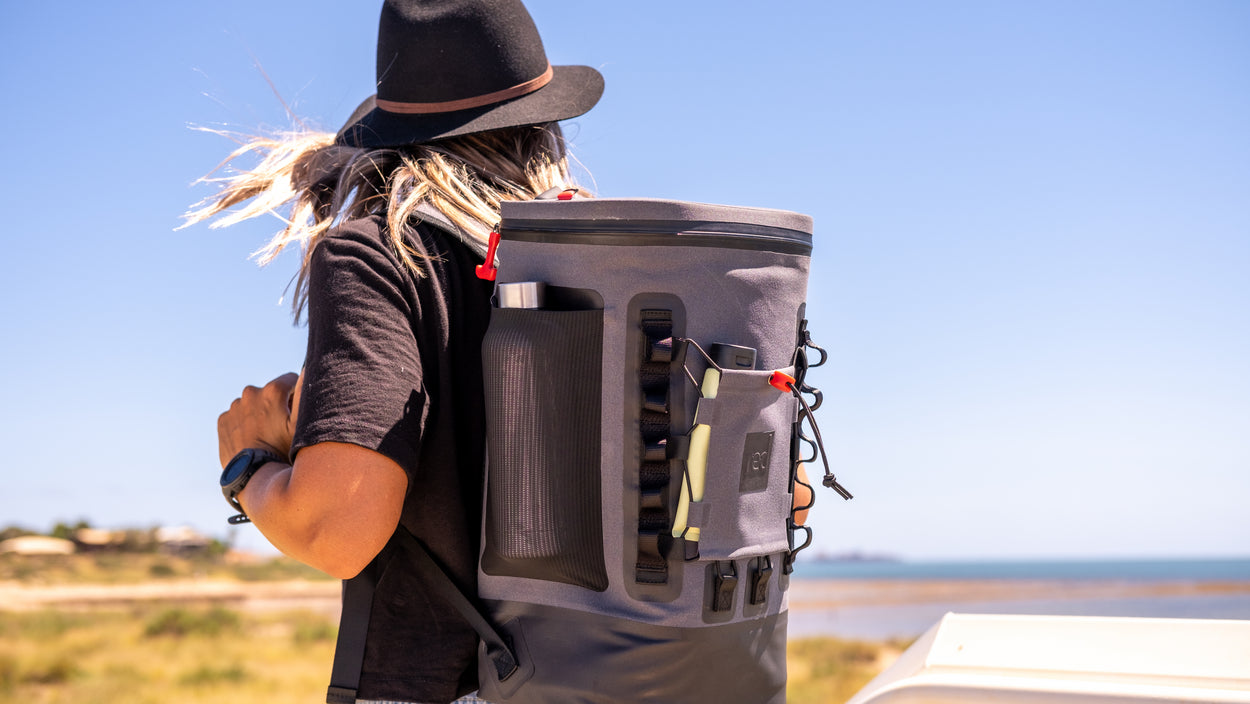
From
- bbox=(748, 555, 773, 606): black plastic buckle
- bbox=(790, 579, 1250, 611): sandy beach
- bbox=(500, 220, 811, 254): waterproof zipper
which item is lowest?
bbox=(790, 579, 1250, 611): sandy beach

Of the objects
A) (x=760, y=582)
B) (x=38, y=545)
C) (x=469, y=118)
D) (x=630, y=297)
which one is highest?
(x=469, y=118)

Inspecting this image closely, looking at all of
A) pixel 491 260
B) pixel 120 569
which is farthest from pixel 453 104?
pixel 120 569

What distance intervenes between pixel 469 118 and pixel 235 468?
87 cm

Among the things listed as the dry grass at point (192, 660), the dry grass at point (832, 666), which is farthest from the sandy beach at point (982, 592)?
the dry grass at point (192, 660)

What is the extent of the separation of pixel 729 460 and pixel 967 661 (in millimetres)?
535

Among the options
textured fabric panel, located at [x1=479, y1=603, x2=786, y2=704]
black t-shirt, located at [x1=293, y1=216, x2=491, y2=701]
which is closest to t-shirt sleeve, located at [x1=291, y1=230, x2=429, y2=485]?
black t-shirt, located at [x1=293, y1=216, x2=491, y2=701]

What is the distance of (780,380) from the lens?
1.69 meters

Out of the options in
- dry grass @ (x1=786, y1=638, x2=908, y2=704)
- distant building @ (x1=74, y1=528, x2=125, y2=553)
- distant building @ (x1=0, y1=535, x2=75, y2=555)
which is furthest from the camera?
distant building @ (x1=74, y1=528, x2=125, y2=553)

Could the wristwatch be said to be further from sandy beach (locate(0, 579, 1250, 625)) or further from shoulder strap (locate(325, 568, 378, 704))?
sandy beach (locate(0, 579, 1250, 625))

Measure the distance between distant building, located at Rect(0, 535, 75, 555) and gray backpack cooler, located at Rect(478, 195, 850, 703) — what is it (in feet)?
168

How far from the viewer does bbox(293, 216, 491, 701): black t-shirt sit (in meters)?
1.63

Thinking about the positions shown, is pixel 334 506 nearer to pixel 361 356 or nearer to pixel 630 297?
pixel 361 356

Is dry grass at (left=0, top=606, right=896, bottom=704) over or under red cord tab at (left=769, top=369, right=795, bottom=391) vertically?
under

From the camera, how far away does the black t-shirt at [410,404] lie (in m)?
1.63
